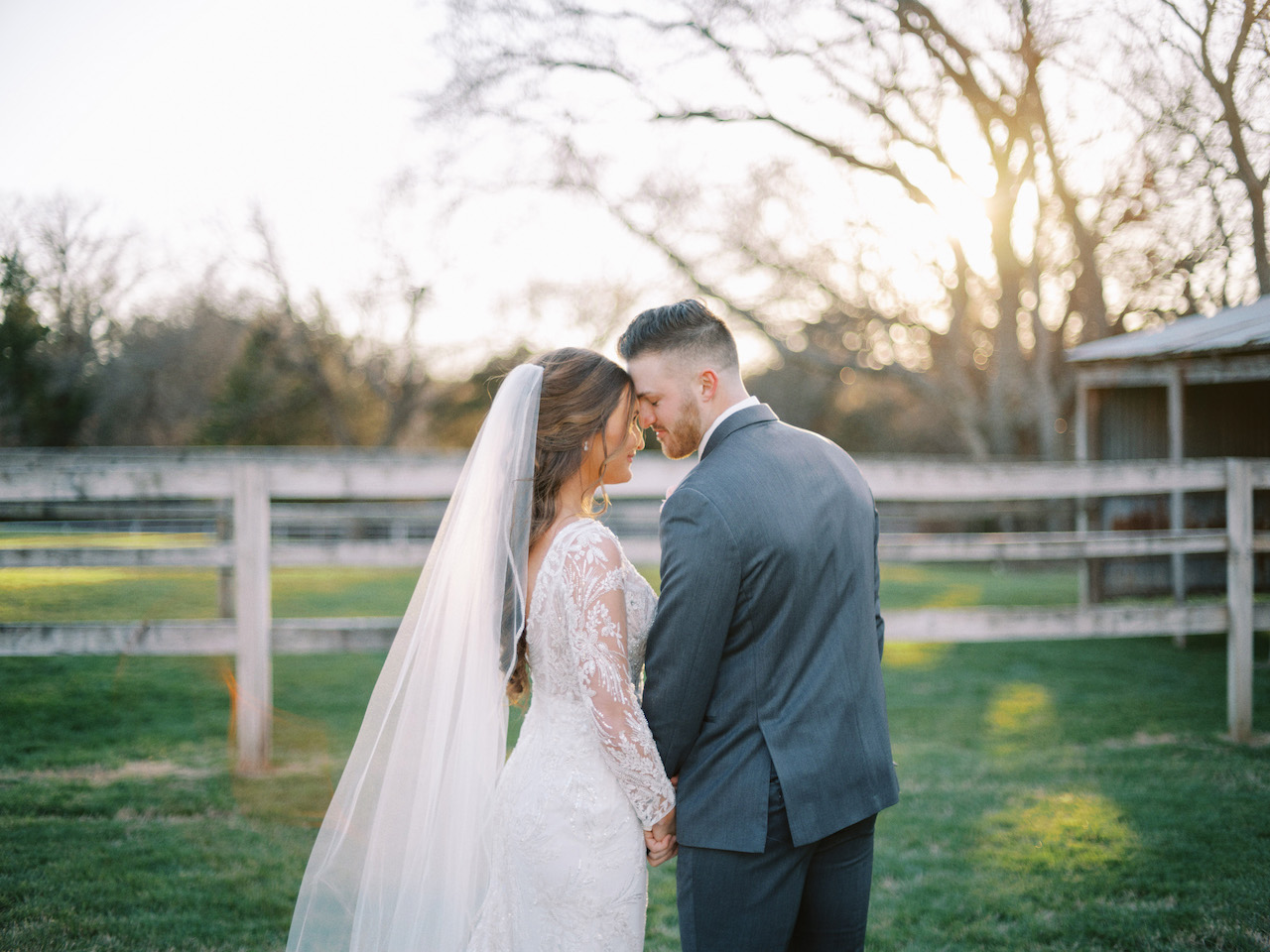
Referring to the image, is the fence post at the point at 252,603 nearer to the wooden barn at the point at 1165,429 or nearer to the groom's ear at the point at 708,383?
the groom's ear at the point at 708,383

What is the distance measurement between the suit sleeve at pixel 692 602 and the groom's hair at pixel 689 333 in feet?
1.61

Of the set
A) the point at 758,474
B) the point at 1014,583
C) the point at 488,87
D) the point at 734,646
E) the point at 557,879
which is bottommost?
the point at 1014,583

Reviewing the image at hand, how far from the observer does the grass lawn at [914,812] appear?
3.36 metres

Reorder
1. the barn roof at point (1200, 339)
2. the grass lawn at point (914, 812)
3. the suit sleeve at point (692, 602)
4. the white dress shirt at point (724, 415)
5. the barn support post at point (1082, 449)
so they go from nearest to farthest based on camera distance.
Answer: the suit sleeve at point (692, 602) → the white dress shirt at point (724, 415) → the grass lawn at point (914, 812) → the barn roof at point (1200, 339) → the barn support post at point (1082, 449)

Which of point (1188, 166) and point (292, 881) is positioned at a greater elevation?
point (1188, 166)

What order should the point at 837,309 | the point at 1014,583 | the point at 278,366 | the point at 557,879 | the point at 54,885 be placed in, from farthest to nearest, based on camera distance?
the point at 278,366, the point at 837,309, the point at 1014,583, the point at 54,885, the point at 557,879

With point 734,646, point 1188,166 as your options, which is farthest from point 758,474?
point 1188,166

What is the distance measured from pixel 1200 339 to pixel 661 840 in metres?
7.27

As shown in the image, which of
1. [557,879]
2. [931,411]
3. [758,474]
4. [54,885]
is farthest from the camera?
[931,411]

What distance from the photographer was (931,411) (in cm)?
2766

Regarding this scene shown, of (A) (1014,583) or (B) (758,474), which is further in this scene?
(A) (1014,583)

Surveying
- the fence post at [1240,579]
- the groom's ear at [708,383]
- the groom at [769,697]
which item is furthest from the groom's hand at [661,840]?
the fence post at [1240,579]

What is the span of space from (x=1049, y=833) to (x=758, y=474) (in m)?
3.27

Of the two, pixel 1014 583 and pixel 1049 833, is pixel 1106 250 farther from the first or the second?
pixel 1049 833
